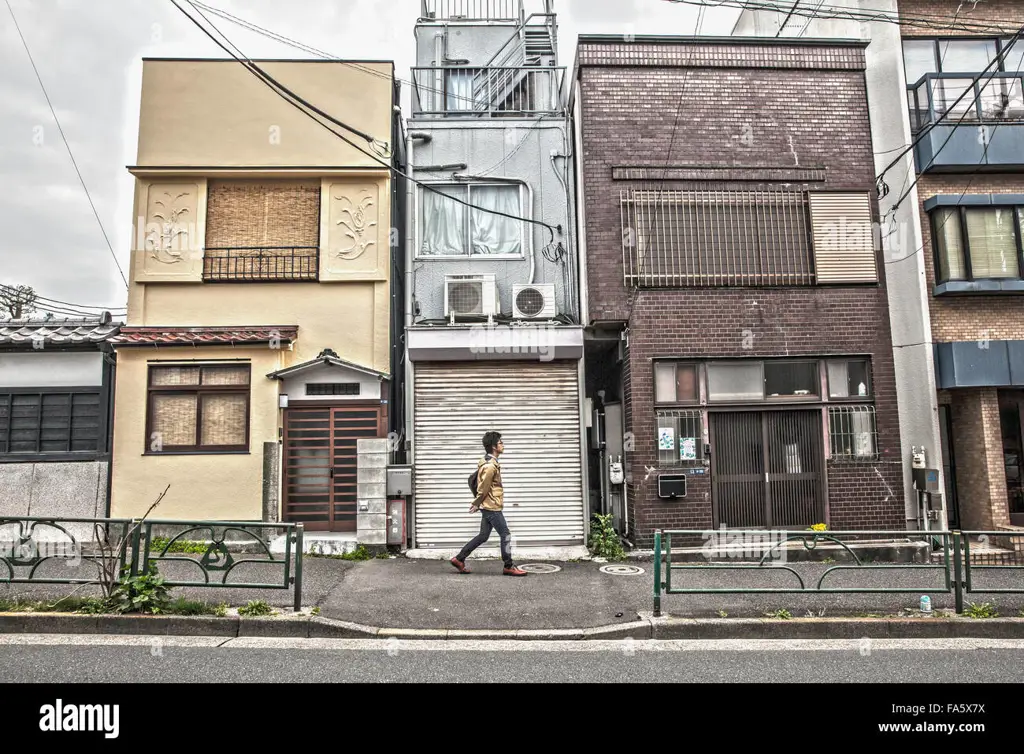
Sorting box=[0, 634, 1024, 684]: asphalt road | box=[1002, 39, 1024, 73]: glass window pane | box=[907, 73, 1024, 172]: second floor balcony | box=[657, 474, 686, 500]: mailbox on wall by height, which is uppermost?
box=[1002, 39, 1024, 73]: glass window pane

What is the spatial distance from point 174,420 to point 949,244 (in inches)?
536

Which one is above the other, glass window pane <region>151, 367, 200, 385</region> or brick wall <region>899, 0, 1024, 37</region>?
brick wall <region>899, 0, 1024, 37</region>

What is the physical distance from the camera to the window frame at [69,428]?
10758 millimetres

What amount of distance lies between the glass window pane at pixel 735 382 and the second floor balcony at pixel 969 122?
474 cm

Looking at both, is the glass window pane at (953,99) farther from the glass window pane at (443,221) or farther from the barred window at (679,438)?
the glass window pane at (443,221)

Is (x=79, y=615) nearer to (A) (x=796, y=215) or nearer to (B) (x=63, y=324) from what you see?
(B) (x=63, y=324)

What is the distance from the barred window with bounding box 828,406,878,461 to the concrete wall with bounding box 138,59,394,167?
924cm

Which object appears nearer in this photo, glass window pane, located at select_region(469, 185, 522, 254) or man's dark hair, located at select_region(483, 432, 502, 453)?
man's dark hair, located at select_region(483, 432, 502, 453)

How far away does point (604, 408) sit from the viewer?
11.9 meters

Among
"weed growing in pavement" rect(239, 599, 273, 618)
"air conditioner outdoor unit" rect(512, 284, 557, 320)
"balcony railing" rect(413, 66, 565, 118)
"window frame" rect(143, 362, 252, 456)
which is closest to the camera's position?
"weed growing in pavement" rect(239, 599, 273, 618)

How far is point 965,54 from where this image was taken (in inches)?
471

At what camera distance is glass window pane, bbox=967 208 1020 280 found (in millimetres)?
11062

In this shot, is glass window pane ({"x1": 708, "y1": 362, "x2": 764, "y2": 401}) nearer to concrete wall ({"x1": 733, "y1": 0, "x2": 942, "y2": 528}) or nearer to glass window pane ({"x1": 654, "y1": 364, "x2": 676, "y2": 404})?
glass window pane ({"x1": 654, "y1": 364, "x2": 676, "y2": 404})

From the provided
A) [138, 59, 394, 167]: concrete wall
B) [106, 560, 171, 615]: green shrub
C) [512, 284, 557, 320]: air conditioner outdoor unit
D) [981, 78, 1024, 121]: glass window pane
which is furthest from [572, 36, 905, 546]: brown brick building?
[106, 560, 171, 615]: green shrub
